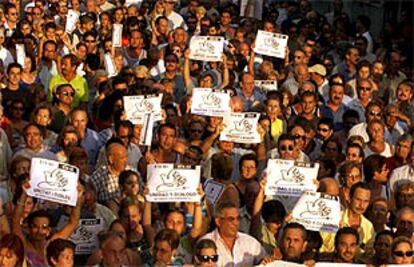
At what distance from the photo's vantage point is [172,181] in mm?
8148

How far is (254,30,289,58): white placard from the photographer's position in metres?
13.2

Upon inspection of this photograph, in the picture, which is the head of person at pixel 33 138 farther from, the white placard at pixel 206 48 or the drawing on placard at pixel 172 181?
the white placard at pixel 206 48

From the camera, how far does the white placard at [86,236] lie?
7.77m

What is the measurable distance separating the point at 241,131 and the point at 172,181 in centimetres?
200

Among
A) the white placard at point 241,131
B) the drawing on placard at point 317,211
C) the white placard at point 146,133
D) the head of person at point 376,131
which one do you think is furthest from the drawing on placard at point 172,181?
the head of person at point 376,131

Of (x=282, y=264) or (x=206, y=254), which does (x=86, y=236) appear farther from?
(x=282, y=264)

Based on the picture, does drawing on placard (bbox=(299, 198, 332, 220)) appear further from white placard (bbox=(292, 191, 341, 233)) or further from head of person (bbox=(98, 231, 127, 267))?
head of person (bbox=(98, 231, 127, 267))

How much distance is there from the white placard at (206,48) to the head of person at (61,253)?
5.64m

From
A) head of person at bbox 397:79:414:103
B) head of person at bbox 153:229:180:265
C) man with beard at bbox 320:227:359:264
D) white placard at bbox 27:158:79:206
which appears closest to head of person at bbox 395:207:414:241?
man with beard at bbox 320:227:359:264

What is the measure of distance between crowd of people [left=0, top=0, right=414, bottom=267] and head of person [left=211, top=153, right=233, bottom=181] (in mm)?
17

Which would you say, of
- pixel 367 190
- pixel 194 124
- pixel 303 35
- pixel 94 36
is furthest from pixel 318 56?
pixel 367 190

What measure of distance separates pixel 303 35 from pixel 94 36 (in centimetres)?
366

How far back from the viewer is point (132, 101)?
10.3 meters

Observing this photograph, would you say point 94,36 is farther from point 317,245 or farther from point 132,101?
point 317,245
